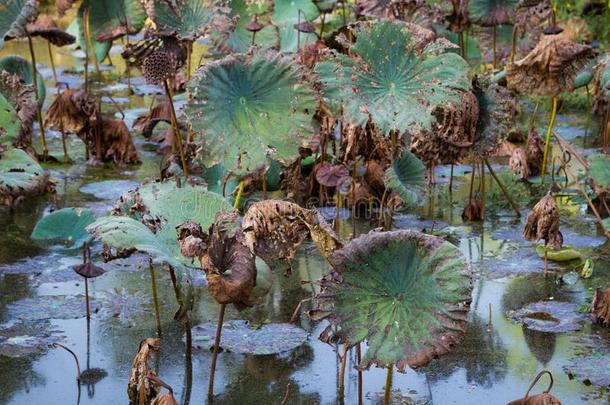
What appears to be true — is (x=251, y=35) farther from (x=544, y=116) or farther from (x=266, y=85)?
(x=266, y=85)

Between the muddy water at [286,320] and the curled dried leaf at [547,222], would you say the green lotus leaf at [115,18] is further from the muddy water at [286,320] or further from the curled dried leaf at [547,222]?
the curled dried leaf at [547,222]

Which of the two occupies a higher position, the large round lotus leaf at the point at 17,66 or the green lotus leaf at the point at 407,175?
the large round lotus leaf at the point at 17,66

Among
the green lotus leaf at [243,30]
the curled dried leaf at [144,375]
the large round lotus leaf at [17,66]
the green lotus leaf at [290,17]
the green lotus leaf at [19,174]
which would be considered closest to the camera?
the curled dried leaf at [144,375]

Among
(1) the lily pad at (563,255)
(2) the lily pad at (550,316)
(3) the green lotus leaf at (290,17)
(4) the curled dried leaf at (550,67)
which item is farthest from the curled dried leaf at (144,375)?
(3) the green lotus leaf at (290,17)

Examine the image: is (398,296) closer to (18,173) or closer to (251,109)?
(251,109)

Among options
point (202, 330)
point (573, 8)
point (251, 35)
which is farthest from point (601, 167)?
point (573, 8)
